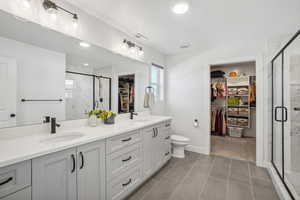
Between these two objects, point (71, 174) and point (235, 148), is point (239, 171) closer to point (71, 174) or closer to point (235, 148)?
point (235, 148)

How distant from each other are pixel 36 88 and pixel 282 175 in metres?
3.25

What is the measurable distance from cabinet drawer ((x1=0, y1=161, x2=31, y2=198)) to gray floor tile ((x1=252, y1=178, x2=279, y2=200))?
7.83ft

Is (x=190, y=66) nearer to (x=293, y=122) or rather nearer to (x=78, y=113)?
(x=293, y=122)

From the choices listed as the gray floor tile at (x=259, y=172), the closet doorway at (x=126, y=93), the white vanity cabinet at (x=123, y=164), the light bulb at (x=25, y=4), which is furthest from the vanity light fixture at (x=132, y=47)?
the gray floor tile at (x=259, y=172)

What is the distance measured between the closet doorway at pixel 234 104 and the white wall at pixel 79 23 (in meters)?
3.32

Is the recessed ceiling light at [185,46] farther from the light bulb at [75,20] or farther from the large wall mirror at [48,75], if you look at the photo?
the light bulb at [75,20]

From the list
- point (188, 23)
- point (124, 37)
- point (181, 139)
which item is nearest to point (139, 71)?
point (124, 37)

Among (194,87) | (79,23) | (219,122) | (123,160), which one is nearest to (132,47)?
(79,23)

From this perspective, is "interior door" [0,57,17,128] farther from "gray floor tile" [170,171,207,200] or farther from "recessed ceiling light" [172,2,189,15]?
"gray floor tile" [170,171,207,200]

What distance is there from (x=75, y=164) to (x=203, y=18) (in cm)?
226

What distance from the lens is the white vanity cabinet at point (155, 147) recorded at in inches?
79.0

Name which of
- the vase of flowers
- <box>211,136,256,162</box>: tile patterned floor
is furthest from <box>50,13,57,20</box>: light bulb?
<box>211,136,256,162</box>: tile patterned floor

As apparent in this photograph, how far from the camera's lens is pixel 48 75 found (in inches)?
61.0

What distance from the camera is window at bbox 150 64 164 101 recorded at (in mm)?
3282
